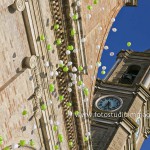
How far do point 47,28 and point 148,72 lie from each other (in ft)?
93.4

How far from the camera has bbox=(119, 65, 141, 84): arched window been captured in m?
41.8

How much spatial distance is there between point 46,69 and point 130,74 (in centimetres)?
2924

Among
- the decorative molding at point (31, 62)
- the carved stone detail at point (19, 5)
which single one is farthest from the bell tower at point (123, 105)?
the carved stone detail at point (19, 5)

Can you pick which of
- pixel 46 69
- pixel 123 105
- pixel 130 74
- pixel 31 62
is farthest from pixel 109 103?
pixel 31 62

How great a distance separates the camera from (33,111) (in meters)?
13.7

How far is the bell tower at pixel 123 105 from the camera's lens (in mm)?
34531

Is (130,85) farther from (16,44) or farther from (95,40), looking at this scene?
(16,44)

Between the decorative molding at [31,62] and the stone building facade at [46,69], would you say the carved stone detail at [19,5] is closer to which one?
the stone building facade at [46,69]

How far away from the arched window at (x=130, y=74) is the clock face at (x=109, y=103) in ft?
12.3

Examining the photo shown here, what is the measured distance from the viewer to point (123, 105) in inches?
1464

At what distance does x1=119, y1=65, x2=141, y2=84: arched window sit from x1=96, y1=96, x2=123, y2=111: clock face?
374 centimetres

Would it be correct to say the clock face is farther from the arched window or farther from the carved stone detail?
the carved stone detail

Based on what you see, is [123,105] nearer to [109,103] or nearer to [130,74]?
[109,103]

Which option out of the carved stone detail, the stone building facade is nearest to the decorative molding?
the stone building facade
